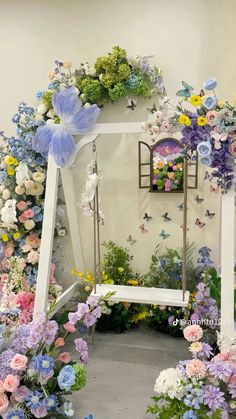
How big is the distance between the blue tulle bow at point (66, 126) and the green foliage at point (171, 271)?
105 centimetres

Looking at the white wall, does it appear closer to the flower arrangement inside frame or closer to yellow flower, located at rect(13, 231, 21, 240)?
the flower arrangement inside frame

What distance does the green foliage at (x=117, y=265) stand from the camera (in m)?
2.66

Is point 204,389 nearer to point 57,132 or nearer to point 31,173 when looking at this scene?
point 57,132

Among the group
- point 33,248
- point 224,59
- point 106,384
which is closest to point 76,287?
point 33,248

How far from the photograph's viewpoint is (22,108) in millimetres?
2645

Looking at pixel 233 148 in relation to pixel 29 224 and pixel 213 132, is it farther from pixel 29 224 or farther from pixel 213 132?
pixel 29 224

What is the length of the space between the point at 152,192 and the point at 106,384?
4.27ft

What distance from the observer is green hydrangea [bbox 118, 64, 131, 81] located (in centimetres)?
240

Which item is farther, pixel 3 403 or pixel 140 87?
pixel 140 87

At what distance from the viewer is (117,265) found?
2693 millimetres

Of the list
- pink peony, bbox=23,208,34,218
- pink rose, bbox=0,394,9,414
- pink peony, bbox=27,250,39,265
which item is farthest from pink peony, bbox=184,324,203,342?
pink peony, bbox=23,208,34,218

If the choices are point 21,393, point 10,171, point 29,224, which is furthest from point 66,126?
point 21,393

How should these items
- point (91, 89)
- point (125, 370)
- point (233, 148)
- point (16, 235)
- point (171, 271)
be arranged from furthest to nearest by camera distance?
point (16, 235), point (171, 271), point (91, 89), point (125, 370), point (233, 148)

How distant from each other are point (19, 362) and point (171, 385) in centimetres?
66
